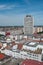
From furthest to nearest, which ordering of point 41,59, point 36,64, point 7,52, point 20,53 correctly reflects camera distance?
point 7,52 → point 20,53 → point 41,59 → point 36,64

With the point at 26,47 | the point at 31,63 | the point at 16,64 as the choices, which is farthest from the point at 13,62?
the point at 26,47

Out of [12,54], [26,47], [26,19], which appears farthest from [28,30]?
[12,54]

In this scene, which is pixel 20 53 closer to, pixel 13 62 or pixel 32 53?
pixel 32 53

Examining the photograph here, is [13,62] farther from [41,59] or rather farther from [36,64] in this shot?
[41,59]

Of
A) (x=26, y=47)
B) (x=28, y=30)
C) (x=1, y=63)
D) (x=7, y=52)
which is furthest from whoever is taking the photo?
(x=28, y=30)

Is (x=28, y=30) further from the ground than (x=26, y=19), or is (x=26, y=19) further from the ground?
(x=26, y=19)

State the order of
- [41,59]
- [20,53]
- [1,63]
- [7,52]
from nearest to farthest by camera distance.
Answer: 1. [1,63]
2. [41,59]
3. [20,53]
4. [7,52]

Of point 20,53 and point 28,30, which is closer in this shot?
point 20,53

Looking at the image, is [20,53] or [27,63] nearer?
[27,63]

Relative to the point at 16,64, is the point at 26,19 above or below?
above
